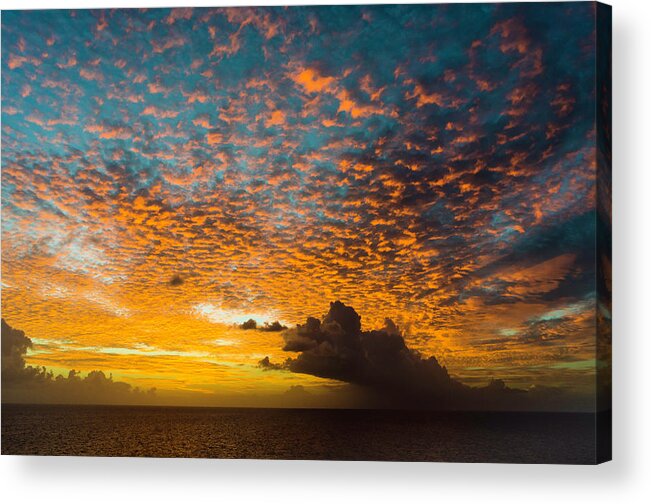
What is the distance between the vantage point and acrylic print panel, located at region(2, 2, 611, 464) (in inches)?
465

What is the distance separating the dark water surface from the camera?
11.6 metres

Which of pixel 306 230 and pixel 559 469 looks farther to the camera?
pixel 306 230

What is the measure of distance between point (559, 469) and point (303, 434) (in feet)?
9.99

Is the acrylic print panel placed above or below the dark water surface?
above

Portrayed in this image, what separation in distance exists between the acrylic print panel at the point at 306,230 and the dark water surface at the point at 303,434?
37 mm

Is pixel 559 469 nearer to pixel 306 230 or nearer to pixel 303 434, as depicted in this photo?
pixel 303 434

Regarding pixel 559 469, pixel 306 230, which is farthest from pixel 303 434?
pixel 559 469

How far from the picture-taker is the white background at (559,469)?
1159 centimetres

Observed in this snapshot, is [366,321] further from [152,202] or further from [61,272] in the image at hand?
[61,272]

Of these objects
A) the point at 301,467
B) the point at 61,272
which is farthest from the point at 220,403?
the point at 61,272

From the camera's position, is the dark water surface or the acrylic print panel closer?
the dark water surface

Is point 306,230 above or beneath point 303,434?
above

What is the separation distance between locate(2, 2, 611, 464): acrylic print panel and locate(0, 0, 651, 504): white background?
207mm

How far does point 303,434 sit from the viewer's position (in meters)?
12.0
